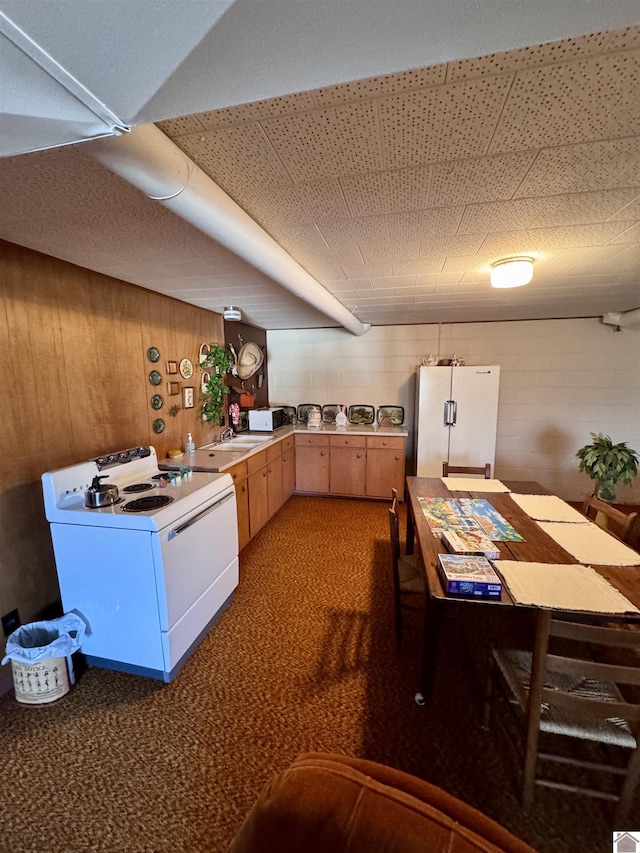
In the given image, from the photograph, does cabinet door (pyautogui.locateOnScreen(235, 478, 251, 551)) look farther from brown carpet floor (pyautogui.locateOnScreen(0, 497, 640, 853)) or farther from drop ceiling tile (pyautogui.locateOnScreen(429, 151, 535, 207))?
drop ceiling tile (pyautogui.locateOnScreen(429, 151, 535, 207))

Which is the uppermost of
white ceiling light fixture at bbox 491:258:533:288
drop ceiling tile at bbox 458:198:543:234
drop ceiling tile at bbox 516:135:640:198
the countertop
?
drop ceiling tile at bbox 516:135:640:198

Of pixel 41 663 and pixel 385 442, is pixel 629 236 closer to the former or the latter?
pixel 385 442

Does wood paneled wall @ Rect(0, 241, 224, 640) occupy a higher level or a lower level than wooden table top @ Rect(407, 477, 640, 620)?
higher

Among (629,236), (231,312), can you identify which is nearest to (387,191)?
(629,236)

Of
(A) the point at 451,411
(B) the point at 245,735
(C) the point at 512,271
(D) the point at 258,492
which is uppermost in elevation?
(C) the point at 512,271

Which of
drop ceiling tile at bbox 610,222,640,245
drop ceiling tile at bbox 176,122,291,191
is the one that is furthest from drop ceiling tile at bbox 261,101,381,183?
drop ceiling tile at bbox 610,222,640,245

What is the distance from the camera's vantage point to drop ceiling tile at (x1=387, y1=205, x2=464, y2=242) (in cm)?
151

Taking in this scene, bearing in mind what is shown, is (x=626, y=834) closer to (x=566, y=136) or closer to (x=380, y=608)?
(x=380, y=608)

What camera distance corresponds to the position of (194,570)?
1955mm

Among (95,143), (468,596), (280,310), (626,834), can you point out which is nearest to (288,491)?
(280,310)

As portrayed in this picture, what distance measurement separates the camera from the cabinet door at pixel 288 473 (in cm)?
408

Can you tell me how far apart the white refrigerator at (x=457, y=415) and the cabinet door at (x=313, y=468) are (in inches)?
45.5

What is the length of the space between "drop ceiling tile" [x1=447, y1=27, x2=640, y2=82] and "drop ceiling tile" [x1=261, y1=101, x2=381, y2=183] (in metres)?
0.24

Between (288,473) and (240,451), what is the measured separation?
110cm
